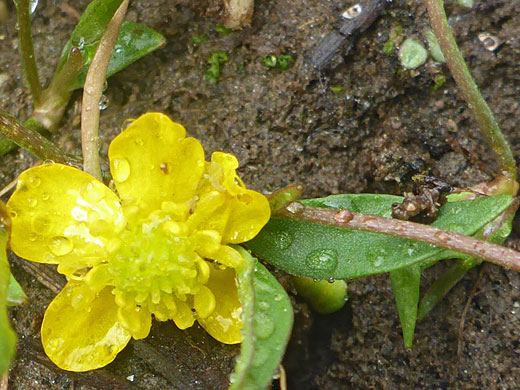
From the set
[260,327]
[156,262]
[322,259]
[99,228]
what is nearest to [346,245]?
[322,259]

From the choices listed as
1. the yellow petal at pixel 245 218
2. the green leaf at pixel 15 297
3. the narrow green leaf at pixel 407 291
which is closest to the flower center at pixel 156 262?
the yellow petal at pixel 245 218

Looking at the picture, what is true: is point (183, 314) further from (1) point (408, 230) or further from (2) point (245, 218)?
(1) point (408, 230)

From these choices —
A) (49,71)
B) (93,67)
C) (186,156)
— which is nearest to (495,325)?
(186,156)

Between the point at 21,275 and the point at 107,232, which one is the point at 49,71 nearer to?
the point at 21,275

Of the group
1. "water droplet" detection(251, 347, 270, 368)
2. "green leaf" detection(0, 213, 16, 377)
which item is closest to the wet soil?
"green leaf" detection(0, 213, 16, 377)

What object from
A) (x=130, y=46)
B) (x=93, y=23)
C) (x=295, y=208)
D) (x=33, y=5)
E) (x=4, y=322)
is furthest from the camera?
(x=33, y=5)

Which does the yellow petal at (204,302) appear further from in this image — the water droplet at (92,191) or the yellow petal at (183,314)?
the water droplet at (92,191)
